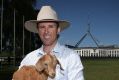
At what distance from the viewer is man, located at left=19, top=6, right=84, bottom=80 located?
15.8 ft

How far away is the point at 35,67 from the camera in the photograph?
3799mm

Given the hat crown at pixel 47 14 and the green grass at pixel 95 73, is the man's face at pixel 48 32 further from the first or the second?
the green grass at pixel 95 73

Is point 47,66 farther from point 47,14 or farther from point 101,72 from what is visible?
point 101,72

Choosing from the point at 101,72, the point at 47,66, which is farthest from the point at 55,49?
the point at 101,72

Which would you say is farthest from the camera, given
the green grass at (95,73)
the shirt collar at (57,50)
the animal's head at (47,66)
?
the green grass at (95,73)

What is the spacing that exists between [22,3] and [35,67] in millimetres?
69960

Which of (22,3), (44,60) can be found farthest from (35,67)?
(22,3)

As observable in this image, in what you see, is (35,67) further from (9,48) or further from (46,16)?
(9,48)

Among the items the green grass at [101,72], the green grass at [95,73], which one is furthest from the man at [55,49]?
the green grass at [101,72]

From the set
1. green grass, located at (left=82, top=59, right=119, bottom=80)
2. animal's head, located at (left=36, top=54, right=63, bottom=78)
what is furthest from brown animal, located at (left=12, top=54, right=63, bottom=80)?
green grass, located at (left=82, top=59, right=119, bottom=80)

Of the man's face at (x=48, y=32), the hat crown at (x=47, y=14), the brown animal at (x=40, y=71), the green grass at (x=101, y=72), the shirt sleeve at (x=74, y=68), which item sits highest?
the hat crown at (x=47, y=14)

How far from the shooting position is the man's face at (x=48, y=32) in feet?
15.7

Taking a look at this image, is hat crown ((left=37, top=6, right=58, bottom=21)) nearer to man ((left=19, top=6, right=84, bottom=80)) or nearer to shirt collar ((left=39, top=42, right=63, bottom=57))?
man ((left=19, top=6, right=84, bottom=80))

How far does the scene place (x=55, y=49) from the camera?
16.4ft
